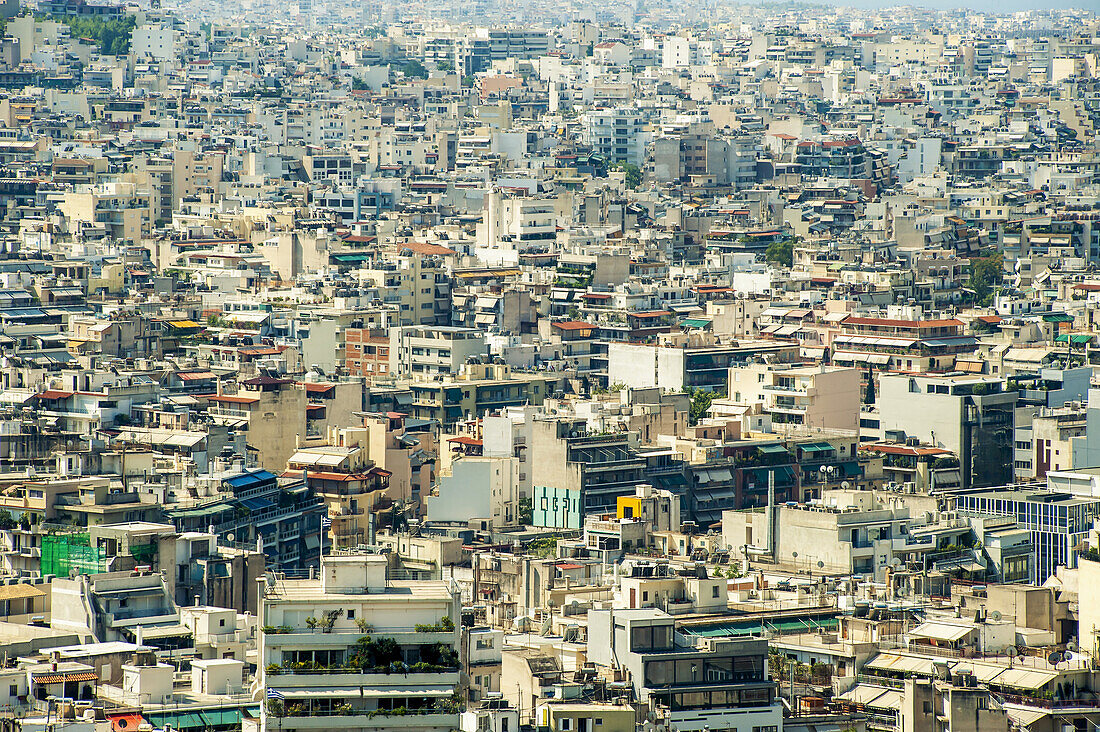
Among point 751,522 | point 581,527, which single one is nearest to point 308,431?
point 581,527

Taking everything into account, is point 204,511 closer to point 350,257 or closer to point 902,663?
point 902,663

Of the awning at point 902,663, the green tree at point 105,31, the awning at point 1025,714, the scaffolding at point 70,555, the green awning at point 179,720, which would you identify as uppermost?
the green tree at point 105,31

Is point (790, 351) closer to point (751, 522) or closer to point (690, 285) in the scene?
point (690, 285)

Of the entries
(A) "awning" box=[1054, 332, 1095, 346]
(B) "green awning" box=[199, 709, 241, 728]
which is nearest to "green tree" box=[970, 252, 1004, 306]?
(A) "awning" box=[1054, 332, 1095, 346]

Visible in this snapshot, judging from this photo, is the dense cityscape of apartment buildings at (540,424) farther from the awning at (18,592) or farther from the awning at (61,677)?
the awning at (18,592)

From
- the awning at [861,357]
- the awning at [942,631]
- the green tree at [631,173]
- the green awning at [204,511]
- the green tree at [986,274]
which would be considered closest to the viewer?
the awning at [942,631]

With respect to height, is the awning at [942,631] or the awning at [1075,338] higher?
the awning at [1075,338]

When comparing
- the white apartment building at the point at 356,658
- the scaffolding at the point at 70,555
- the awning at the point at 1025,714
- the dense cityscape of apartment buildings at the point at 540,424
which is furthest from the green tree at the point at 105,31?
the white apartment building at the point at 356,658
